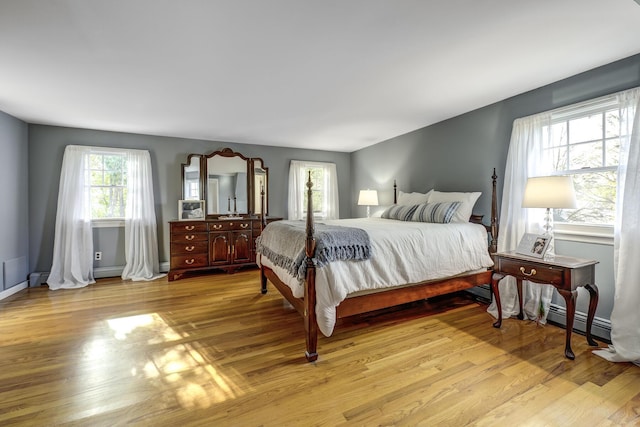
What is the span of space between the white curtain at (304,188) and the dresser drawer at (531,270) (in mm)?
3643

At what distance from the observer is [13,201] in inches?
144

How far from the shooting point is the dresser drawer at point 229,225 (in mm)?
4574

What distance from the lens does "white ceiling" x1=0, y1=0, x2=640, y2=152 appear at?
1669 millimetres

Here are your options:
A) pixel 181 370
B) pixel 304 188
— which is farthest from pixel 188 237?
pixel 181 370

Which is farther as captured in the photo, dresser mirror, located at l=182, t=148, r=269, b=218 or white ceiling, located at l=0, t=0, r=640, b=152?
dresser mirror, located at l=182, t=148, r=269, b=218

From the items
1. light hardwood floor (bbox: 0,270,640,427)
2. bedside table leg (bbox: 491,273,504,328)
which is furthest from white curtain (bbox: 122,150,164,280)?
bedside table leg (bbox: 491,273,504,328)

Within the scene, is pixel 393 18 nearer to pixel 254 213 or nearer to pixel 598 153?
pixel 598 153

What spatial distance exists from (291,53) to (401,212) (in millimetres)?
2341

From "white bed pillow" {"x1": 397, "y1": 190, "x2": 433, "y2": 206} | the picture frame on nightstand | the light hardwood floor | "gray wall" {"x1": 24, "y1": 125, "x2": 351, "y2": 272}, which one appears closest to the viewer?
the light hardwood floor

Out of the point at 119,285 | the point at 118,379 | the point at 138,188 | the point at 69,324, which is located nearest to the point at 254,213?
the point at 138,188

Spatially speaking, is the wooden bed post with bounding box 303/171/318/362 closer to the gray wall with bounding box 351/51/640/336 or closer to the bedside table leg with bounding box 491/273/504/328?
the bedside table leg with bounding box 491/273/504/328

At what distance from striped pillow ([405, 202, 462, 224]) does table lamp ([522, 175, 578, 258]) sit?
77cm

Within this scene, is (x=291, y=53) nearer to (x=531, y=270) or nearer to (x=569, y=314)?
(x=531, y=270)

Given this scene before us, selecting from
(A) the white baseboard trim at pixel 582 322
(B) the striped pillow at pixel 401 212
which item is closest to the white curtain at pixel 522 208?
(A) the white baseboard trim at pixel 582 322
